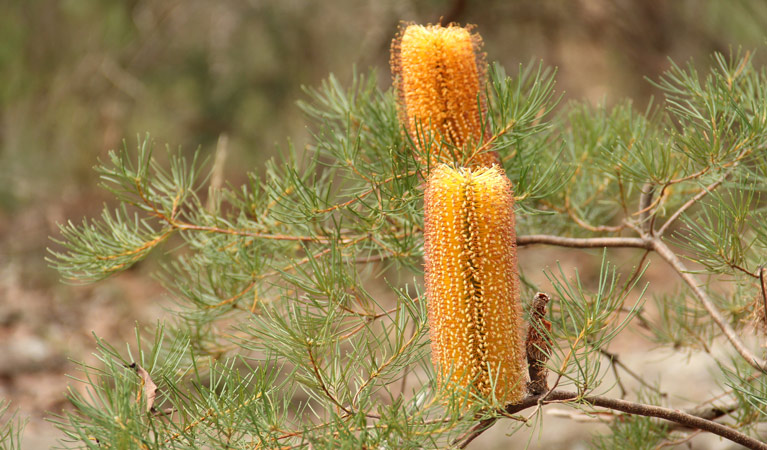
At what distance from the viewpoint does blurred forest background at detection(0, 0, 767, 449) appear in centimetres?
245

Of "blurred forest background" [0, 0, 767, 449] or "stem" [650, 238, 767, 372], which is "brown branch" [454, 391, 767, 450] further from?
"blurred forest background" [0, 0, 767, 449]

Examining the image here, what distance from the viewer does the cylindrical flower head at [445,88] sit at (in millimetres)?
556

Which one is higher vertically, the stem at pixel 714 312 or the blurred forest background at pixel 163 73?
the blurred forest background at pixel 163 73

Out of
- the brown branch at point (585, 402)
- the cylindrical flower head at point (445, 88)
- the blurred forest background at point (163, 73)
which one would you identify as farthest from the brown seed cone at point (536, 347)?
the blurred forest background at point (163, 73)

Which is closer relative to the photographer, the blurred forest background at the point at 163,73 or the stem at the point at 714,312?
the stem at the point at 714,312

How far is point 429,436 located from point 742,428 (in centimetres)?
44

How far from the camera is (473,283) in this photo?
0.44m

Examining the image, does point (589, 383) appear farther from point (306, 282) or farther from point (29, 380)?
point (29, 380)

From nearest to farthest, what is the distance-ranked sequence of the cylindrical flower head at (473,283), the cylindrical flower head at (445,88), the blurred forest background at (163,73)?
1. the cylindrical flower head at (473,283)
2. the cylindrical flower head at (445,88)
3. the blurred forest background at (163,73)

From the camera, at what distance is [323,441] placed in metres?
0.43

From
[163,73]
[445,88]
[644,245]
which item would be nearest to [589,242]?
[644,245]

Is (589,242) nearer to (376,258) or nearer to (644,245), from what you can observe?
(644,245)

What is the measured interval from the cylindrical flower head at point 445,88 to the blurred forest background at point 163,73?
1889 millimetres

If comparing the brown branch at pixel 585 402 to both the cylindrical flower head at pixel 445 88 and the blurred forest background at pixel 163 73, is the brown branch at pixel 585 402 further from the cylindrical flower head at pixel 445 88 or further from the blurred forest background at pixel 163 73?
the blurred forest background at pixel 163 73
